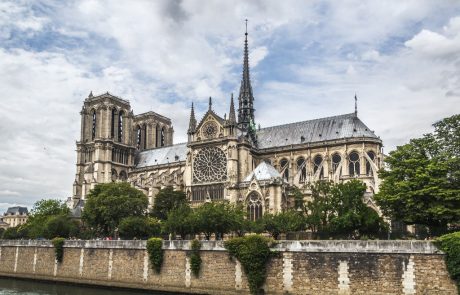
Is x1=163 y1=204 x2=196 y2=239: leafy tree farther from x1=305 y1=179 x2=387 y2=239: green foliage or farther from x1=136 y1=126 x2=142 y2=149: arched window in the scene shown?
x1=136 y1=126 x2=142 y2=149: arched window

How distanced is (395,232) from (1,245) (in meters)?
42.0

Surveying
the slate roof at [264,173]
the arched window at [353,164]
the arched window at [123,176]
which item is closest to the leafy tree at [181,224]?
the slate roof at [264,173]

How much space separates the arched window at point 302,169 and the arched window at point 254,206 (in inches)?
605

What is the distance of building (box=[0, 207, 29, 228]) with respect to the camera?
151700 mm

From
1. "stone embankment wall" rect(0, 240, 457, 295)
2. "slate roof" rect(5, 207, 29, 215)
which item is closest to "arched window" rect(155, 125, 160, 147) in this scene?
"stone embankment wall" rect(0, 240, 457, 295)

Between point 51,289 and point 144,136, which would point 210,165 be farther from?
point 144,136

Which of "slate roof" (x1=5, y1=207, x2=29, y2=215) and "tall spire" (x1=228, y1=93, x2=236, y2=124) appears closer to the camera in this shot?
"tall spire" (x1=228, y1=93, x2=236, y2=124)

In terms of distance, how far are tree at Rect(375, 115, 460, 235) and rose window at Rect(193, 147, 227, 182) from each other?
32.6 m

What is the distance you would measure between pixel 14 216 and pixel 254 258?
13828 centimetres

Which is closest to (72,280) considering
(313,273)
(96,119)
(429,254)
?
(313,273)

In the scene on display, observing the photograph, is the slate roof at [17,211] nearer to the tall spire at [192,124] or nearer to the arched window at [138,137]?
the arched window at [138,137]

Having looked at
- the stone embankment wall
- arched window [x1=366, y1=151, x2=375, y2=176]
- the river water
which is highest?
arched window [x1=366, y1=151, x2=375, y2=176]

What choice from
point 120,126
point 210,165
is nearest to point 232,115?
point 210,165

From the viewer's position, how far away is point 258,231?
49.4 metres
